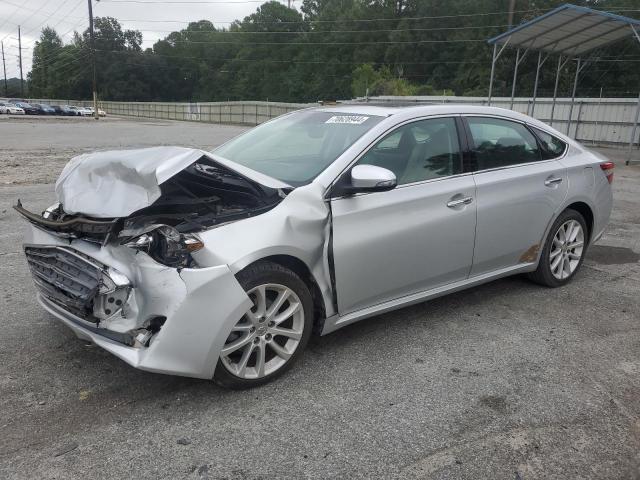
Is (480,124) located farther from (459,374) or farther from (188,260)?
(188,260)

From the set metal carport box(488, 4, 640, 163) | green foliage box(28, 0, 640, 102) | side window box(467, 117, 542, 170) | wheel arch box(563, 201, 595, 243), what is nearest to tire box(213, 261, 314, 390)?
side window box(467, 117, 542, 170)

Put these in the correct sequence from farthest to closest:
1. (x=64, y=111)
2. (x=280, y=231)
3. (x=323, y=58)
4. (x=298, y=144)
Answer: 1. (x=323, y=58)
2. (x=64, y=111)
3. (x=298, y=144)
4. (x=280, y=231)

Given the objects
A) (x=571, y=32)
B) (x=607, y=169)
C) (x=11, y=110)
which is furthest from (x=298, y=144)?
(x=11, y=110)

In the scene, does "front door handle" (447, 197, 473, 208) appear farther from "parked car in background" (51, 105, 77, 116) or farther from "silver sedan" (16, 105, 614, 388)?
"parked car in background" (51, 105, 77, 116)

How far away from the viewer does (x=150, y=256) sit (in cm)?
275

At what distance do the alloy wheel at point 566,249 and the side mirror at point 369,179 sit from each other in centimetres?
217

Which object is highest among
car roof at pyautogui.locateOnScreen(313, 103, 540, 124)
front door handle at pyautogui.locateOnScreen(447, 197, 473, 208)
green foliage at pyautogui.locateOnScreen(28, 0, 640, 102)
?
green foliage at pyautogui.locateOnScreen(28, 0, 640, 102)

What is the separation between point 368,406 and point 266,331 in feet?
2.27

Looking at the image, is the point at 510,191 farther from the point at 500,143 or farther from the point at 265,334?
the point at 265,334

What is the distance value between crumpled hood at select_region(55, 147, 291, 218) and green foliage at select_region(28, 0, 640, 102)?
38702 mm

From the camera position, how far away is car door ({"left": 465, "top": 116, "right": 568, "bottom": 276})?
13.2 feet

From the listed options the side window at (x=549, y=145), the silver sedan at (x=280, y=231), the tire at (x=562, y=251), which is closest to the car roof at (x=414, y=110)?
the silver sedan at (x=280, y=231)

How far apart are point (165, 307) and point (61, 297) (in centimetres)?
77

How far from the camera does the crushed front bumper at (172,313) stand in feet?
8.79
